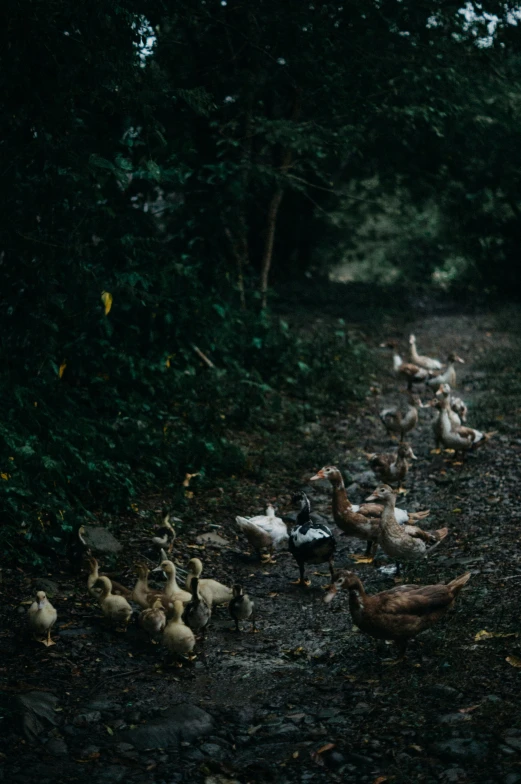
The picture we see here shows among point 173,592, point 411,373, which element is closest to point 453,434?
point 411,373

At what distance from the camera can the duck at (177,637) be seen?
5.62m

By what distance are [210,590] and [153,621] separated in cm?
71

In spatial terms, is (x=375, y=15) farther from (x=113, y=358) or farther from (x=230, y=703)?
(x=230, y=703)

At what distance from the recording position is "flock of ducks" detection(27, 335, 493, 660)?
550 cm

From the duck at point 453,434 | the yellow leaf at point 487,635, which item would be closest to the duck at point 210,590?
the yellow leaf at point 487,635

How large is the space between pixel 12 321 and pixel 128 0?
299cm

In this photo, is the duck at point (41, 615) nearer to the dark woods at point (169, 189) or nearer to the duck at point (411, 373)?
the dark woods at point (169, 189)

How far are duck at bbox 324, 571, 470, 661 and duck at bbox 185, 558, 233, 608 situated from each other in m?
1.18

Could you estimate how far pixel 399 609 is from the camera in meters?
5.44

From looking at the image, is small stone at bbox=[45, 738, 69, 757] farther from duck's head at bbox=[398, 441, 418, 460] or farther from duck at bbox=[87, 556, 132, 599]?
duck's head at bbox=[398, 441, 418, 460]

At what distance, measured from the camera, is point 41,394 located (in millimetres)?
8406

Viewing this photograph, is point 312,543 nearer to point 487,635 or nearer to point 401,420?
point 487,635

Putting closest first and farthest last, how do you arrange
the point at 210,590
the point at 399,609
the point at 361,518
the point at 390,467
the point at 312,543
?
the point at 399,609 < the point at 210,590 < the point at 312,543 < the point at 361,518 < the point at 390,467

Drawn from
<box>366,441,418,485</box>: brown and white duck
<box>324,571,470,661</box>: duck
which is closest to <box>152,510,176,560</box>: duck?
<box>324,571,470,661</box>: duck
